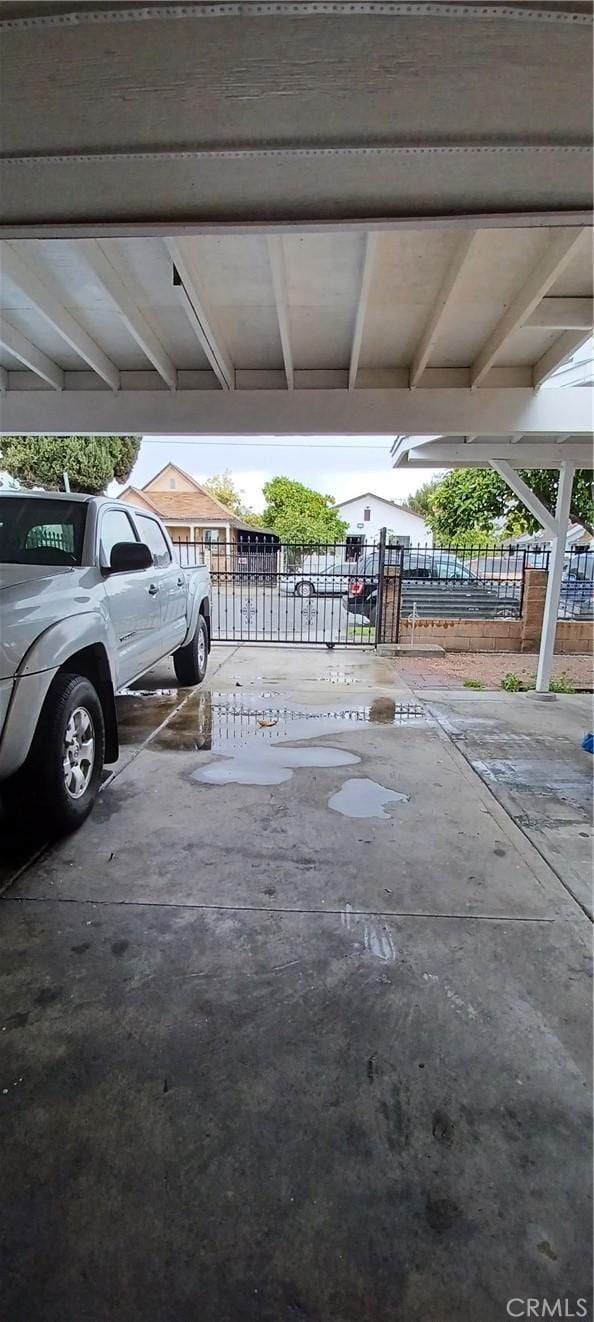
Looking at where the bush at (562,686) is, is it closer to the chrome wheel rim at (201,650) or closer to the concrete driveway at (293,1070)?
the chrome wheel rim at (201,650)

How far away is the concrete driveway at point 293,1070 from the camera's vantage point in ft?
4.39

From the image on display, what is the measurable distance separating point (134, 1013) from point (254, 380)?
5.53 meters

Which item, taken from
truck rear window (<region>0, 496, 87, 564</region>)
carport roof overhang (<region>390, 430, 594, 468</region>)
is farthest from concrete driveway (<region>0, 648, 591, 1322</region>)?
carport roof overhang (<region>390, 430, 594, 468</region>)

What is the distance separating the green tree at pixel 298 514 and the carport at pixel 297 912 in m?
33.7

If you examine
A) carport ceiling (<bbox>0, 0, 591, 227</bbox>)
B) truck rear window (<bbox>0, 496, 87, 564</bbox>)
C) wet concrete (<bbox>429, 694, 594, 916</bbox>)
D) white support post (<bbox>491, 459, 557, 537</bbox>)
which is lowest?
wet concrete (<bbox>429, 694, 594, 916</bbox>)

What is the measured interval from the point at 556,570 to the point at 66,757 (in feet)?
21.0

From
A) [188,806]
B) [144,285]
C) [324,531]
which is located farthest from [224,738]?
[324,531]

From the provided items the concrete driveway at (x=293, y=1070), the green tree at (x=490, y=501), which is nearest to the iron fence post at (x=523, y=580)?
the green tree at (x=490, y=501)

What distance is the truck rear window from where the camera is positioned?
12.8 feet

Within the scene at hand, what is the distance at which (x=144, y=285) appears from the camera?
13.4ft

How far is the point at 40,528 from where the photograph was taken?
408 cm

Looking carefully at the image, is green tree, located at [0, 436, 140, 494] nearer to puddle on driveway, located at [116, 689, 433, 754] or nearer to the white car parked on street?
the white car parked on street

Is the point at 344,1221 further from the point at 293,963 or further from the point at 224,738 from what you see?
the point at 224,738

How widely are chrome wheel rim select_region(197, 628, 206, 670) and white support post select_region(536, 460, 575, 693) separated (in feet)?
14.3
